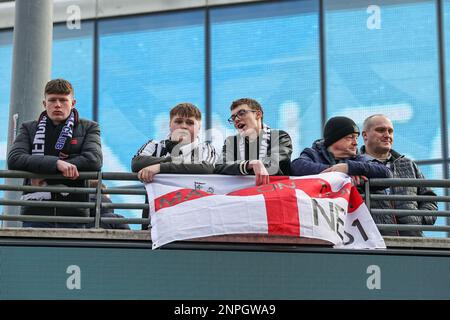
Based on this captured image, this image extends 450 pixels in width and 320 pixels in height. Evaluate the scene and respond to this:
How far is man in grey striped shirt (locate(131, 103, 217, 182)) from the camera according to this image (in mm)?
8266

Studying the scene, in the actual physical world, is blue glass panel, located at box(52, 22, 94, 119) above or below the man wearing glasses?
above

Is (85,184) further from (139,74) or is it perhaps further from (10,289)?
(139,74)

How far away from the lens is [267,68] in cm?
1584

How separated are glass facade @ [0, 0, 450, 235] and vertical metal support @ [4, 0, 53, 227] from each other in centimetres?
409

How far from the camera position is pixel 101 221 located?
8461mm

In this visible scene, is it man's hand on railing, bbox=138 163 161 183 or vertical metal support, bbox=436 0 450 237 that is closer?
man's hand on railing, bbox=138 163 161 183

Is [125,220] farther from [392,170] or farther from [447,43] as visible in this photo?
[447,43]

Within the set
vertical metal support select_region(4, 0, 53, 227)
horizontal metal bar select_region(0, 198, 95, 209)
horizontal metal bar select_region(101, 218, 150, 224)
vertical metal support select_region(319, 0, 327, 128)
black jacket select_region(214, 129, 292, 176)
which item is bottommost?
horizontal metal bar select_region(101, 218, 150, 224)

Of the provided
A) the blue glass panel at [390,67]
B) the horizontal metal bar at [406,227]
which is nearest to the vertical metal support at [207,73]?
the blue glass panel at [390,67]

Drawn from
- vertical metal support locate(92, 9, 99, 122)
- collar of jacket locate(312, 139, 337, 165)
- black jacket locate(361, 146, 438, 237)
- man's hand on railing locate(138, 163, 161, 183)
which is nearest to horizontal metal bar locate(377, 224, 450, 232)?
black jacket locate(361, 146, 438, 237)

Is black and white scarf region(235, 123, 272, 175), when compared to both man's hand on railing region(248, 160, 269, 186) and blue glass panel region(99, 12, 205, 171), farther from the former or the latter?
blue glass panel region(99, 12, 205, 171)

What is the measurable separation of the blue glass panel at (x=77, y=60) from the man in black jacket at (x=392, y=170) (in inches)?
330

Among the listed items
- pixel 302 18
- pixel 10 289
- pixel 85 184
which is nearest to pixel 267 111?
pixel 302 18

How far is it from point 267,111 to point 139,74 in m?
2.30
